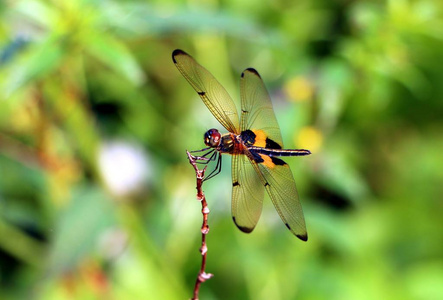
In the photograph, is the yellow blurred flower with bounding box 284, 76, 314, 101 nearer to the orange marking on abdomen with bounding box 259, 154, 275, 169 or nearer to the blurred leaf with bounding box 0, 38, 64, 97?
the orange marking on abdomen with bounding box 259, 154, 275, 169

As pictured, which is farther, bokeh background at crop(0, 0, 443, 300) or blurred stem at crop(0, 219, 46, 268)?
blurred stem at crop(0, 219, 46, 268)

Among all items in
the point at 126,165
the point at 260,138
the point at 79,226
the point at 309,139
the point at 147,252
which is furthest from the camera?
the point at 126,165

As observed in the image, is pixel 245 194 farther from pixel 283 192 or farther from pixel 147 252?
pixel 147 252

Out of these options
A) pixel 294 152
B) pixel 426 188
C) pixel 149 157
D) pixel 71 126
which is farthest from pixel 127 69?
pixel 426 188

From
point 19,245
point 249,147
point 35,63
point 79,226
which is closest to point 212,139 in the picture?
point 249,147

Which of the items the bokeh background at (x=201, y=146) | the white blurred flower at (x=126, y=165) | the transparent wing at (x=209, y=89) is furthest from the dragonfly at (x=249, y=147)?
the white blurred flower at (x=126, y=165)

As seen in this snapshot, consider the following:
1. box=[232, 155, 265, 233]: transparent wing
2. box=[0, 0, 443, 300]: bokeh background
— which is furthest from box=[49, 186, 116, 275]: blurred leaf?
box=[232, 155, 265, 233]: transparent wing

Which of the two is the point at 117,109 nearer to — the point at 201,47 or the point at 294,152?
the point at 201,47
